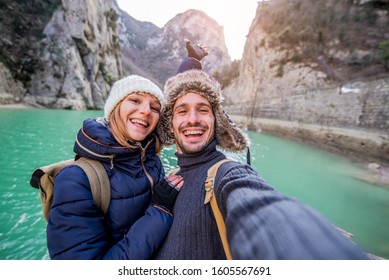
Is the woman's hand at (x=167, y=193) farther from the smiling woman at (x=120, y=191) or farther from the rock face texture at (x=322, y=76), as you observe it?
the rock face texture at (x=322, y=76)

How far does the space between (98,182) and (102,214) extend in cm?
23

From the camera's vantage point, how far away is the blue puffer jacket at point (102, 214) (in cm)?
114

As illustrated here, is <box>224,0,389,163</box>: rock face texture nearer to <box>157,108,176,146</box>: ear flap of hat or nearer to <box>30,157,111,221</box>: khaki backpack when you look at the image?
<box>157,108,176,146</box>: ear flap of hat

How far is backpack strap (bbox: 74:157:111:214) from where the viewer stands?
50.1 inches

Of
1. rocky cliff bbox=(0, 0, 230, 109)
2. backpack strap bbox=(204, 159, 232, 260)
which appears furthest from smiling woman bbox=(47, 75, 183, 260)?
rocky cliff bbox=(0, 0, 230, 109)

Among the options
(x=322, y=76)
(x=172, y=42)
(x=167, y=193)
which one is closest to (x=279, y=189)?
(x=167, y=193)

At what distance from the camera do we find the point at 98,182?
130cm

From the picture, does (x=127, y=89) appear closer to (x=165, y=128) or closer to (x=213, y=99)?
(x=165, y=128)

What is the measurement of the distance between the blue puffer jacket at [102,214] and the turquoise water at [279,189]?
9.52ft

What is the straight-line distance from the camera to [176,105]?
197 centimetres

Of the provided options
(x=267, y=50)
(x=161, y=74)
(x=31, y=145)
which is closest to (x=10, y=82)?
(x=31, y=145)

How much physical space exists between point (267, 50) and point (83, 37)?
31.2 metres

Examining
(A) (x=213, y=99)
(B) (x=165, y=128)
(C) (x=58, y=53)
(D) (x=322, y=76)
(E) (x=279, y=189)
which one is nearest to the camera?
(A) (x=213, y=99)

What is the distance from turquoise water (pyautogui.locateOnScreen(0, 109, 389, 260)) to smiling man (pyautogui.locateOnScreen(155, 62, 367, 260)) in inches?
132
